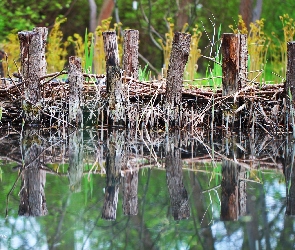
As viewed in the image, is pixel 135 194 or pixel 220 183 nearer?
pixel 135 194

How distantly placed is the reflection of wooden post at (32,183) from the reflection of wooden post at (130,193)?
387 mm

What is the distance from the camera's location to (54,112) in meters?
6.47

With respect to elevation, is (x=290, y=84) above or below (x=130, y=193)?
above

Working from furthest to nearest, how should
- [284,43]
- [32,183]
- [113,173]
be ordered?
1. [284,43]
2. [113,173]
3. [32,183]

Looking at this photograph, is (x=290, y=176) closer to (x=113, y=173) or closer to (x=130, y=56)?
(x=113, y=173)

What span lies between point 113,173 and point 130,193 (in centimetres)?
58

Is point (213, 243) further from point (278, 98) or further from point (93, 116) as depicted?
point (93, 116)

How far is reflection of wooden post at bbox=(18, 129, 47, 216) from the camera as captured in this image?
121 inches

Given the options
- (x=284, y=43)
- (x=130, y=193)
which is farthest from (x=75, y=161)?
(x=284, y=43)

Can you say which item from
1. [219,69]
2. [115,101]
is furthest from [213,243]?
[219,69]

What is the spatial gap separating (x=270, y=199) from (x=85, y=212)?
929mm

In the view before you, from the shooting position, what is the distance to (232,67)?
607 cm

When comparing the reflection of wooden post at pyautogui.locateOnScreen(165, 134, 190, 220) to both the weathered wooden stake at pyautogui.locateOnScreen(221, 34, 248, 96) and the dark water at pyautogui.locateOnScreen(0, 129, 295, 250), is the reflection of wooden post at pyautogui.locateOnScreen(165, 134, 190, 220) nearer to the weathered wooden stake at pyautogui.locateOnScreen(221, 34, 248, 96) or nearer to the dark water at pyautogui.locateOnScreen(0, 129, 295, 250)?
the dark water at pyautogui.locateOnScreen(0, 129, 295, 250)

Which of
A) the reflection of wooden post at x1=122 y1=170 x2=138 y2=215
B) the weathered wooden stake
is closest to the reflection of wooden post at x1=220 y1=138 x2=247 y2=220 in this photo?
the reflection of wooden post at x1=122 y1=170 x2=138 y2=215
